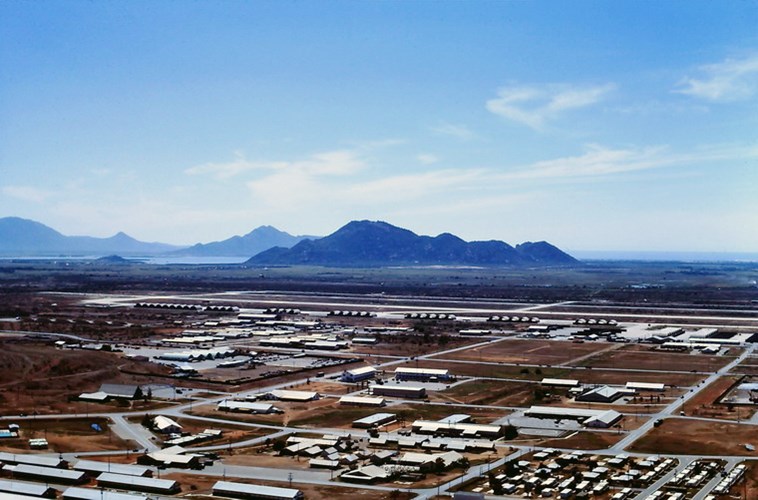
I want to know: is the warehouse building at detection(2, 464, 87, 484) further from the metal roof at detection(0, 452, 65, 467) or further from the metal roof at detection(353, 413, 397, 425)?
the metal roof at detection(353, 413, 397, 425)

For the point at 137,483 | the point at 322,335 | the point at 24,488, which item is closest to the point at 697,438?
the point at 137,483

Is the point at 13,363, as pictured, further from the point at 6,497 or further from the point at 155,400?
the point at 6,497

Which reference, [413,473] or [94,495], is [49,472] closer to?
[94,495]

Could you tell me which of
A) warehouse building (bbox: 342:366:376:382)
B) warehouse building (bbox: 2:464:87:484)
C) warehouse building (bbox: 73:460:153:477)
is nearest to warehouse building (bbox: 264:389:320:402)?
warehouse building (bbox: 342:366:376:382)

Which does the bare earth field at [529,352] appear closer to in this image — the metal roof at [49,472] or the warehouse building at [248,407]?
the warehouse building at [248,407]

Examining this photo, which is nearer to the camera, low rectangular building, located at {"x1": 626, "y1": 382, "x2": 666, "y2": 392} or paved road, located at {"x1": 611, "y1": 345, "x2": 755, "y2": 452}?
paved road, located at {"x1": 611, "y1": 345, "x2": 755, "y2": 452}

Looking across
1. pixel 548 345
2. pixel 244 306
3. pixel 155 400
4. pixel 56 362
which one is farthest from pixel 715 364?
pixel 244 306
